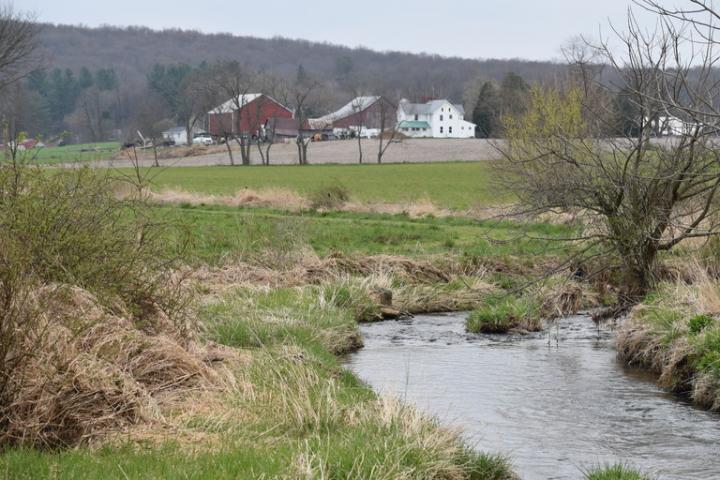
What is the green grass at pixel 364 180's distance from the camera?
169ft

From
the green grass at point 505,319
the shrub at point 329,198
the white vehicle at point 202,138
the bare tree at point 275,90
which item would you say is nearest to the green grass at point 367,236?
the green grass at point 505,319

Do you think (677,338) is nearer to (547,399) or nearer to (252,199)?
(547,399)

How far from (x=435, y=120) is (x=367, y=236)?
137m

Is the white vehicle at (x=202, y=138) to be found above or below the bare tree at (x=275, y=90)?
below

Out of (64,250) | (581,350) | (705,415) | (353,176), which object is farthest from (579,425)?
(353,176)

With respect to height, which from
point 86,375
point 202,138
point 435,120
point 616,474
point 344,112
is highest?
point 344,112

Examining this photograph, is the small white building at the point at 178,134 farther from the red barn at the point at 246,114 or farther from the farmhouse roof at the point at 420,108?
the farmhouse roof at the point at 420,108

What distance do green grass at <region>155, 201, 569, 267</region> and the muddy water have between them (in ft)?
14.0

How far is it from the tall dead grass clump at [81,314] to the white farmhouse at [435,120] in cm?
15172

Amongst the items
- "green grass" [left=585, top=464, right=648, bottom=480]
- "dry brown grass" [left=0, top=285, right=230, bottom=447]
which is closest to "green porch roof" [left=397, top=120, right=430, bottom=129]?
"dry brown grass" [left=0, top=285, right=230, bottom=447]

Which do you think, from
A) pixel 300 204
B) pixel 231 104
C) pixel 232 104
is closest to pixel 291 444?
pixel 300 204

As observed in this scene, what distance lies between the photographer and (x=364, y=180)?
2655 inches

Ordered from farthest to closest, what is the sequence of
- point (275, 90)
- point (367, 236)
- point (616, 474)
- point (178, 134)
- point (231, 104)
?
point (178, 134) → point (275, 90) → point (231, 104) → point (367, 236) → point (616, 474)

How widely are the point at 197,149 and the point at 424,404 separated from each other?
100 meters
